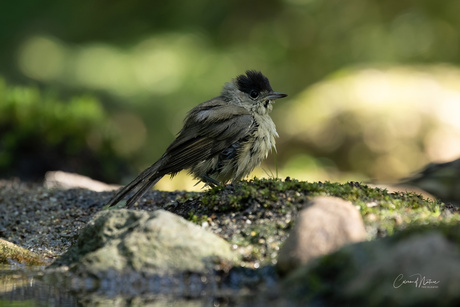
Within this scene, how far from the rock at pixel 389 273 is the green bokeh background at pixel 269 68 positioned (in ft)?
21.0

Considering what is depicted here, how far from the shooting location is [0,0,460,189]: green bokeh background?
35.6ft

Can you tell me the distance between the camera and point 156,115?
12594 mm

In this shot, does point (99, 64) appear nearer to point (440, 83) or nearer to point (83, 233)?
point (440, 83)

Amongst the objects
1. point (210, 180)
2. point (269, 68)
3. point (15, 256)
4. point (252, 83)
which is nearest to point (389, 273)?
point (15, 256)

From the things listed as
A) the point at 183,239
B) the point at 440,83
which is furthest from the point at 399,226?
the point at 440,83

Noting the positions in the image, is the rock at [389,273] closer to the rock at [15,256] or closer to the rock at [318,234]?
the rock at [318,234]

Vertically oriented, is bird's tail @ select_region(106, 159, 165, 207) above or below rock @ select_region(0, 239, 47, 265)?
above

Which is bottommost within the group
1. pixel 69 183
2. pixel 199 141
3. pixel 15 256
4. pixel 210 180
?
pixel 15 256

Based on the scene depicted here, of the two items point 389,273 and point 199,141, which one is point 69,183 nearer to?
point 199,141

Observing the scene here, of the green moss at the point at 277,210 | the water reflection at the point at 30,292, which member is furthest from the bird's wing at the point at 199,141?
the water reflection at the point at 30,292

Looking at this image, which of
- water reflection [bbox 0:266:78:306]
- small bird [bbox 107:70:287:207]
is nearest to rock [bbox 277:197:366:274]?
water reflection [bbox 0:266:78:306]

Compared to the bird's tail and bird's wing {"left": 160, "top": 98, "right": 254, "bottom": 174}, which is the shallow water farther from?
bird's wing {"left": 160, "top": 98, "right": 254, "bottom": 174}
